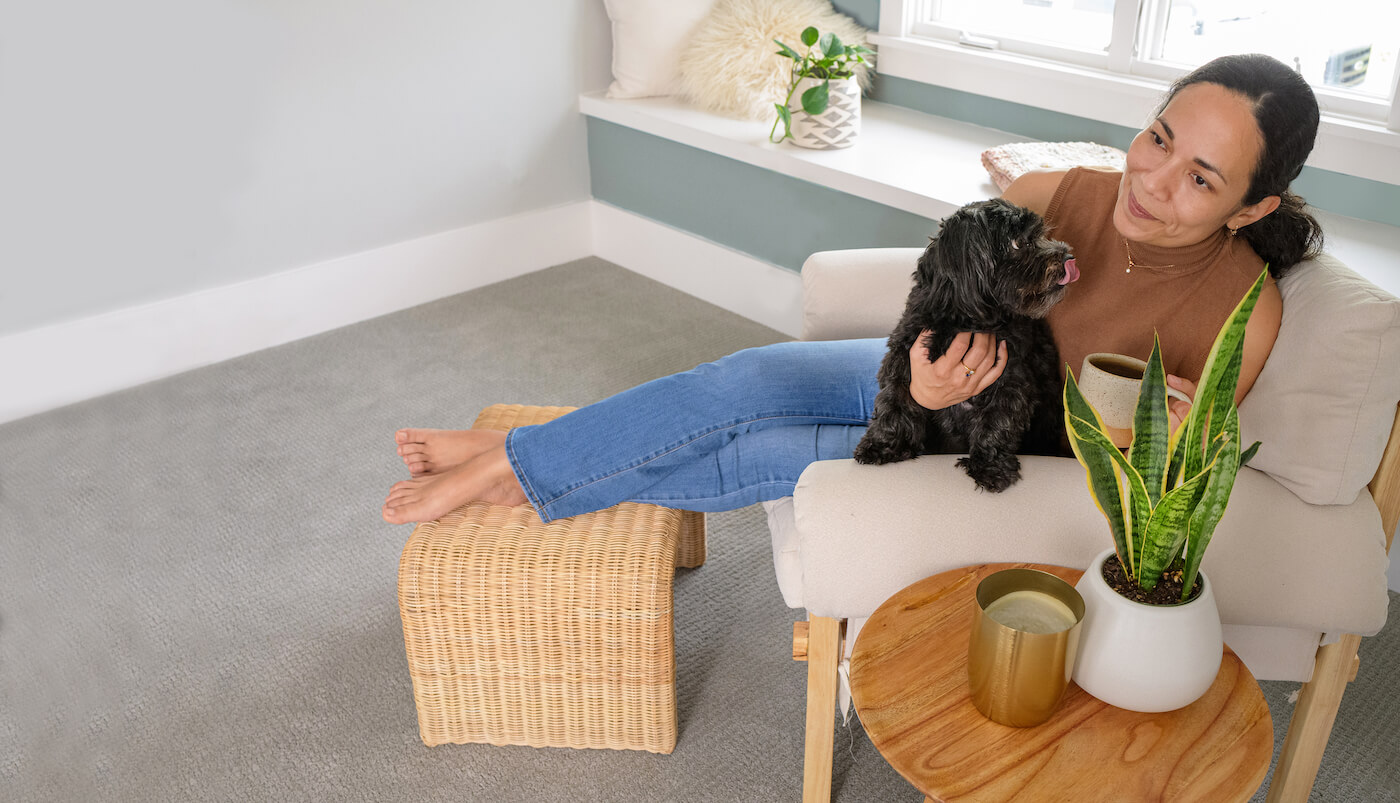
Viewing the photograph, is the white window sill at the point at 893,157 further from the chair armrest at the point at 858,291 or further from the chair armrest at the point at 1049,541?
the chair armrest at the point at 1049,541

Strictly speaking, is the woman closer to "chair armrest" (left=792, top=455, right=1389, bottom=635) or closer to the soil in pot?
"chair armrest" (left=792, top=455, right=1389, bottom=635)

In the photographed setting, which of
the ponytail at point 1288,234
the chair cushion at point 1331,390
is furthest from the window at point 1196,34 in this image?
the chair cushion at point 1331,390

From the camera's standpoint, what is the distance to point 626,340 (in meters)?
3.06

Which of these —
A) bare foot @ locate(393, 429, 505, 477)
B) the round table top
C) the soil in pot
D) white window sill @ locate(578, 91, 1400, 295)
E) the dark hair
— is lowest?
bare foot @ locate(393, 429, 505, 477)

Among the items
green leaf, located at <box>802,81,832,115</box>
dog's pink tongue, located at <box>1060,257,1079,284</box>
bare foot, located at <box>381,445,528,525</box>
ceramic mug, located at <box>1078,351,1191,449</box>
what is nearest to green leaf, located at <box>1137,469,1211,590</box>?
ceramic mug, located at <box>1078,351,1191,449</box>

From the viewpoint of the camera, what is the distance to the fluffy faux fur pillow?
3.00 metres

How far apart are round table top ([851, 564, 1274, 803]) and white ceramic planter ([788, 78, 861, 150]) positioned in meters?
1.94

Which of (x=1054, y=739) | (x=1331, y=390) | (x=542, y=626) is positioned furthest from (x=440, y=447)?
(x=1331, y=390)

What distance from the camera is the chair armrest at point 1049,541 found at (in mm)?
1244

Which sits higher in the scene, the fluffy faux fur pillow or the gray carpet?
the fluffy faux fur pillow

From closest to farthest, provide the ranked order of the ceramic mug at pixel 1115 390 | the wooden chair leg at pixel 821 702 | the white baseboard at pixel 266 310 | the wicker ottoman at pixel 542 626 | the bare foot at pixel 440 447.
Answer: the ceramic mug at pixel 1115 390 < the wooden chair leg at pixel 821 702 < the wicker ottoman at pixel 542 626 < the bare foot at pixel 440 447 < the white baseboard at pixel 266 310

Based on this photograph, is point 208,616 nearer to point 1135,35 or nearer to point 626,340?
point 626,340

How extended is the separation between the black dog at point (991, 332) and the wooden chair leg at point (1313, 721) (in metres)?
0.44

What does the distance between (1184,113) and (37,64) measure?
2.57m
